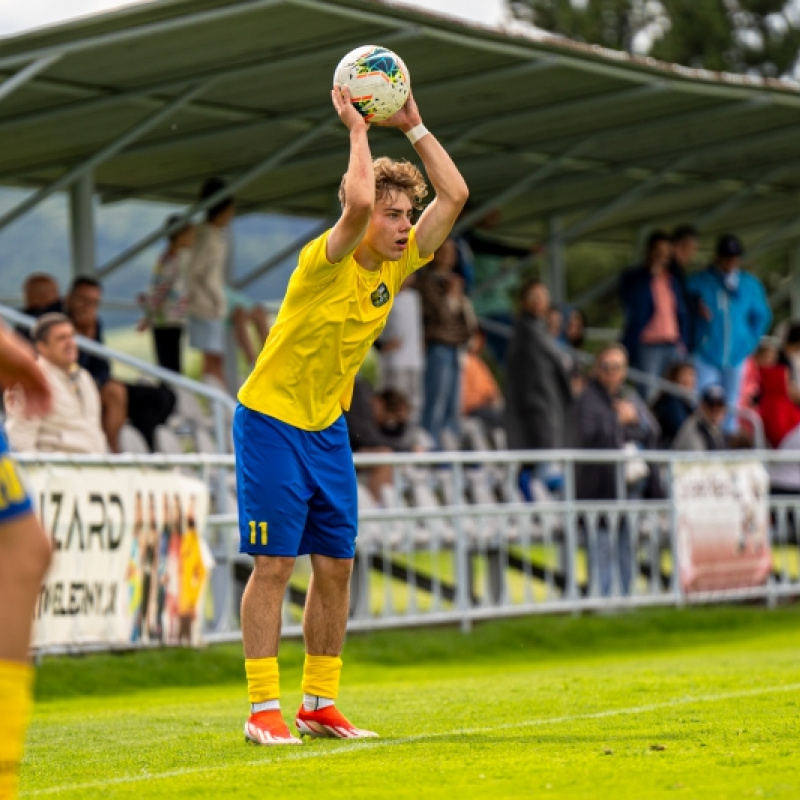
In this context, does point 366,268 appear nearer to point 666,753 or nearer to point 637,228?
point 666,753

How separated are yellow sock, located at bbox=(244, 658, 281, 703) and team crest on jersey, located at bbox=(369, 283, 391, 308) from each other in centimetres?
152

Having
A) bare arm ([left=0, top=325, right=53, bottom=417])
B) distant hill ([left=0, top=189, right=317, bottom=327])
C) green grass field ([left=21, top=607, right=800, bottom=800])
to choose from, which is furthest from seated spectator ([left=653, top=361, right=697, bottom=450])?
bare arm ([left=0, top=325, right=53, bottom=417])

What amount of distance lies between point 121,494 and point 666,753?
5.67m

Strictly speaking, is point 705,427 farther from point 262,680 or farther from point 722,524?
point 262,680

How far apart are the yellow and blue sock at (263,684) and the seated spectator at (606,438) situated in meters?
8.53

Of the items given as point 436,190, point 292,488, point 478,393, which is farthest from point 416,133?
point 478,393

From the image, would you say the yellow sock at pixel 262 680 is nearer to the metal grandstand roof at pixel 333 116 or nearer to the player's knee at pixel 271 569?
the player's knee at pixel 271 569

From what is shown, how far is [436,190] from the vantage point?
25.3 feet

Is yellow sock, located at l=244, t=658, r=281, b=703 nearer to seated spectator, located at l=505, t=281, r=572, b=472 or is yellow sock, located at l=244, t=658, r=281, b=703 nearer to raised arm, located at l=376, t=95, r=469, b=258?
raised arm, located at l=376, t=95, r=469, b=258

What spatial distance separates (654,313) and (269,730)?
12931 mm

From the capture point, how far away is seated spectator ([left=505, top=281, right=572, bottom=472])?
1716cm

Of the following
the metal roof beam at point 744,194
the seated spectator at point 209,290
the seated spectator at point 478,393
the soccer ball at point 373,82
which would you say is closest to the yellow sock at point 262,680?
the soccer ball at point 373,82

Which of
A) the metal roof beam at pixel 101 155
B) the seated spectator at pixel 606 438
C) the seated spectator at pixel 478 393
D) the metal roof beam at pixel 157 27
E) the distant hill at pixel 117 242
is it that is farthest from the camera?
the seated spectator at pixel 478 393

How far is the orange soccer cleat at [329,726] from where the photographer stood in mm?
7512
